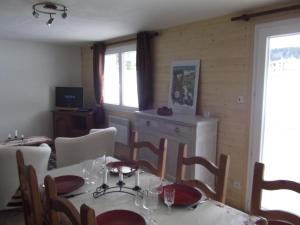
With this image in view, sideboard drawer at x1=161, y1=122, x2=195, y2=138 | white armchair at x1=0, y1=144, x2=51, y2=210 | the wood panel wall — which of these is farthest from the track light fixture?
sideboard drawer at x1=161, y1=122, x2=195, y2=138

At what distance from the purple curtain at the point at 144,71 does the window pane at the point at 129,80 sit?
511 millimetres

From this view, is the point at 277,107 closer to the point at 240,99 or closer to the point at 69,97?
the point at 240,99

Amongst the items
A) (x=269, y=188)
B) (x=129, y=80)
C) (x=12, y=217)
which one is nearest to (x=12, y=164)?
(x=12, y=217)

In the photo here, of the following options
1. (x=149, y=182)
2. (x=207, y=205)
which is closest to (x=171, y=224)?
(x=207, y=205)

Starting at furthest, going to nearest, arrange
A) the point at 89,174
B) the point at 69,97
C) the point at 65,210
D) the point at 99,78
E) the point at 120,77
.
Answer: the point at 69,97, the point at 99,78, the point at 120,77, the point at 89,174, the point at 65,210

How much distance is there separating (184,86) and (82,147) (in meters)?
1.57

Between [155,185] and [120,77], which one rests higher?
[120,77]

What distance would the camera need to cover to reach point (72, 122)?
212 inches

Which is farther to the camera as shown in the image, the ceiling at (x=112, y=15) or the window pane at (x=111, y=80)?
the window pane at (x=111, y=80)

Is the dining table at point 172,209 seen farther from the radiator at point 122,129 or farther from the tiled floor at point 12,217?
the radiator at point 122,129

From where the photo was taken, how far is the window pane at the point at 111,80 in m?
5.17

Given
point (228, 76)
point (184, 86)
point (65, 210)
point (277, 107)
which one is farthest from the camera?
point (184, 86)

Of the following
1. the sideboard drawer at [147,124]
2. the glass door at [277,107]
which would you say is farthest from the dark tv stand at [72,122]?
the glass door at [277,107]

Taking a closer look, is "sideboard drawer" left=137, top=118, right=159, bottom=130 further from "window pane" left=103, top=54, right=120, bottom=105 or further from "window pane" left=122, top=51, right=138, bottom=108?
"window pane" left=103, top=54, right=120, bottom=105
